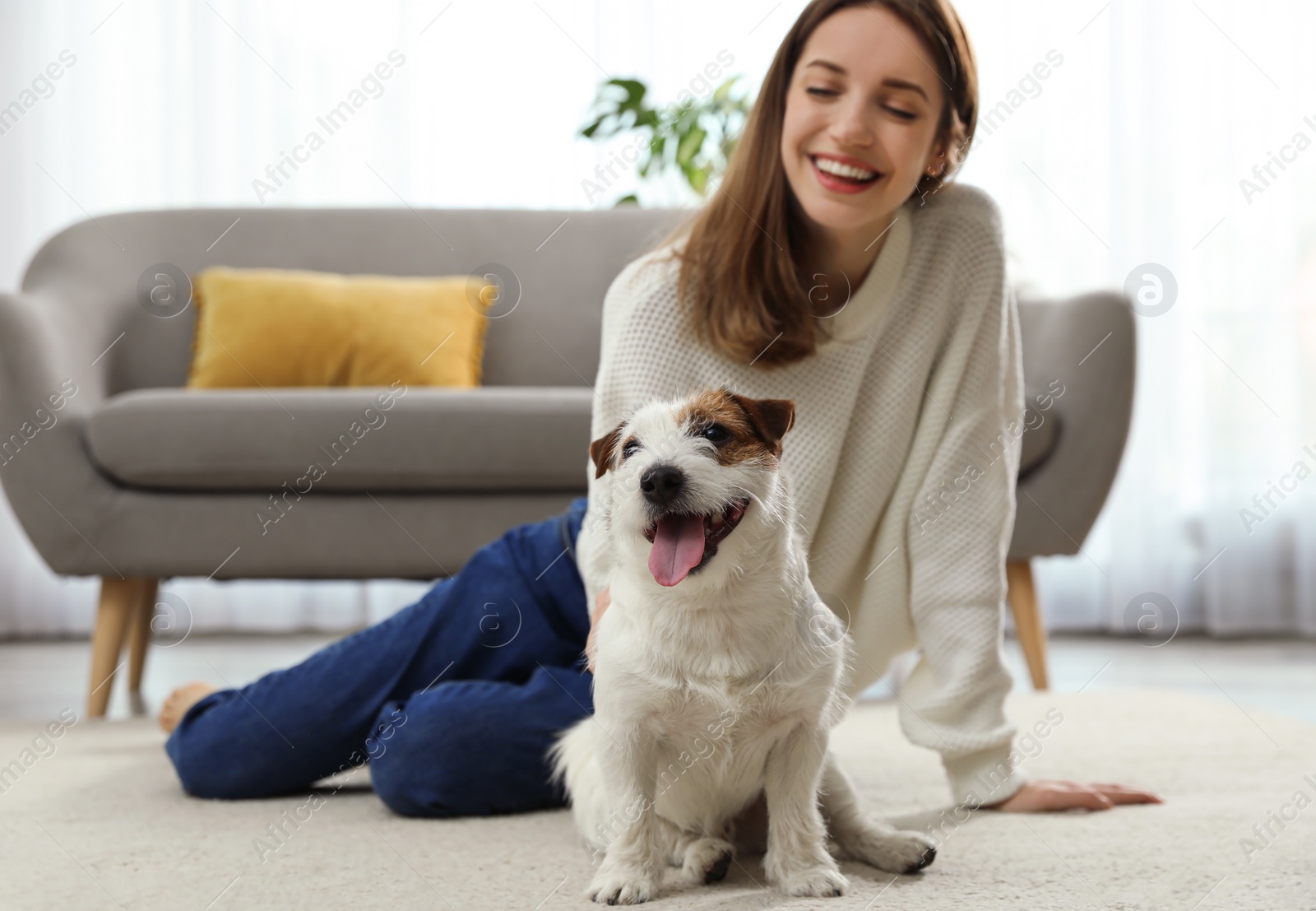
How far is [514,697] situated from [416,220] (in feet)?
6.26

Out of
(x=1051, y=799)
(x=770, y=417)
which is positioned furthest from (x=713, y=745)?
(x=1051, y=799)

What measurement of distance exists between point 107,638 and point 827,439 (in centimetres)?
161

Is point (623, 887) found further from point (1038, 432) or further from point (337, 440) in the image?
point (1038, 432)

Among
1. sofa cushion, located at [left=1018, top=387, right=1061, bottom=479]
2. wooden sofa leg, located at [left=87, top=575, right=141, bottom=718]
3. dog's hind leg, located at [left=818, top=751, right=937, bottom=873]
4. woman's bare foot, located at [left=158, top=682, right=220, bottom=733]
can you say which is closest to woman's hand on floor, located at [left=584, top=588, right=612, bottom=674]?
dog's hind leg, located at [left=818, top=751, right=937, bottom=873]

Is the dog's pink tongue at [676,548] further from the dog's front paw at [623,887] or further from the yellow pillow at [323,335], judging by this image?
the yellow pillow at [323,335]

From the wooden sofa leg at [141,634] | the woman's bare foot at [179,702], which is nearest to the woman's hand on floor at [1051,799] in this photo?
the woman's bare foot at [179,702]

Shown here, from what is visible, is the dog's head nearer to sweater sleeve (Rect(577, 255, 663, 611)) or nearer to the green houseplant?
sweater sleeve (Rect(577, 255, 663, 611))

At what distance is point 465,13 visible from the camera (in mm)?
3768

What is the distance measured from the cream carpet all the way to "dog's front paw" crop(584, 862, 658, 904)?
0.06 ft

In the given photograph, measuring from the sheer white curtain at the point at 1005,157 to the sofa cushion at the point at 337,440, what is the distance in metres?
1.50

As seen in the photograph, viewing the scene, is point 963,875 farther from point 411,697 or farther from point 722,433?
point 411,697

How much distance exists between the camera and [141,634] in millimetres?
2578

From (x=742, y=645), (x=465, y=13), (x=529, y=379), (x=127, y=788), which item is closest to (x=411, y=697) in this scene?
(x=127, y=788)

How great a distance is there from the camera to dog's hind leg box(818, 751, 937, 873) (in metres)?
1.20
